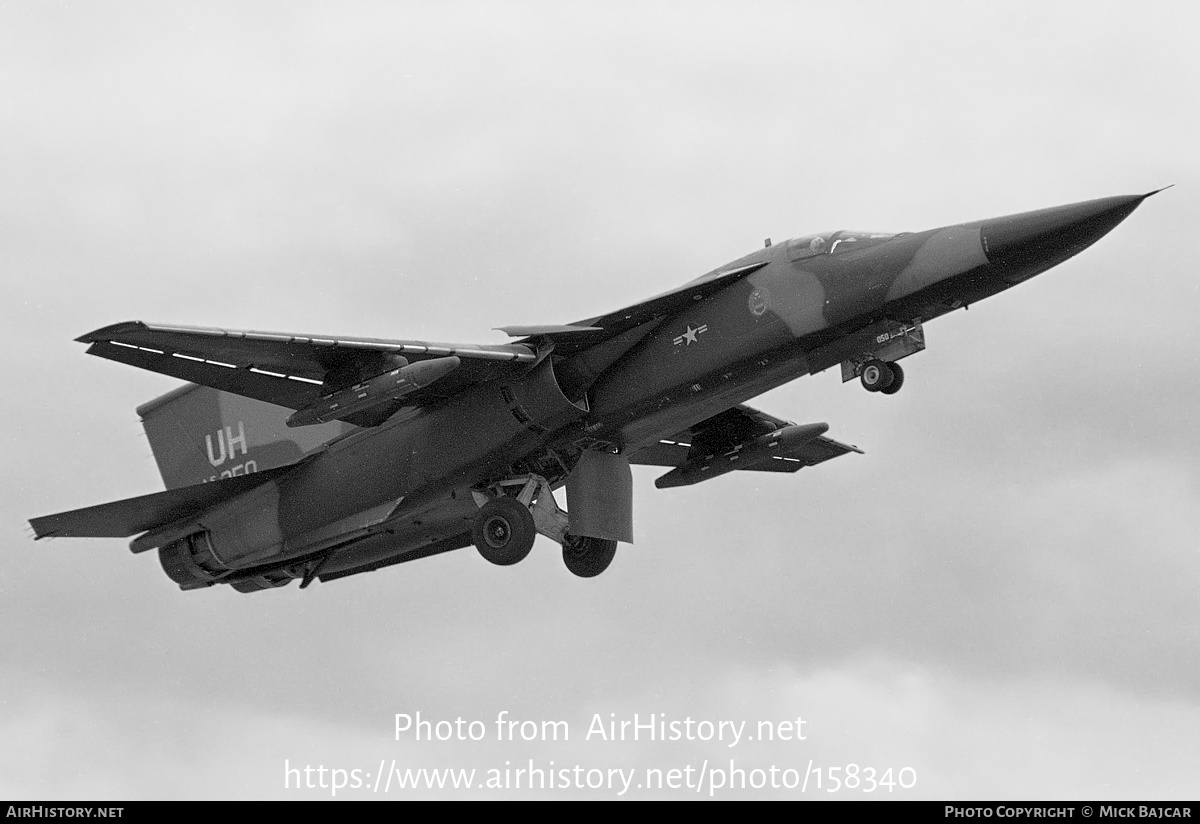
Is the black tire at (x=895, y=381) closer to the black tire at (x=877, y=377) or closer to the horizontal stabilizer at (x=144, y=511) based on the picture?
the black tire at (x=877, y=377)

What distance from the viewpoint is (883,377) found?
25.5 metres

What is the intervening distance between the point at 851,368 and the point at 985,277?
249cm

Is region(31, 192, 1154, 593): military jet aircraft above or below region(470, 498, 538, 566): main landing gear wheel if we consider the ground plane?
above

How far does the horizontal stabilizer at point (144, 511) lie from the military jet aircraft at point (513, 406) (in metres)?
0.04

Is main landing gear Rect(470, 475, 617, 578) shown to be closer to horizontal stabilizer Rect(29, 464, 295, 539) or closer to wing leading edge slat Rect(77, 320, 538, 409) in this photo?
wing leading edge slat Rect(77, 320, 538, 409)

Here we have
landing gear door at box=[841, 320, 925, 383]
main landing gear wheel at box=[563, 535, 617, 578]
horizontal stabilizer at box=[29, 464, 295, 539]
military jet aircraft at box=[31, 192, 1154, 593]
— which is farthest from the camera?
main landing gear wheel at box=[563, 535, 617, 578]

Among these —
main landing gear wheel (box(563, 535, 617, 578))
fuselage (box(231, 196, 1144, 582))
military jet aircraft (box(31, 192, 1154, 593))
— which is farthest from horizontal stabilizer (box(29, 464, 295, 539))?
main landing gear wheel (box(563, 535, 617, 578))

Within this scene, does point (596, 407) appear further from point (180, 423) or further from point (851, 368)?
point (180, 423)

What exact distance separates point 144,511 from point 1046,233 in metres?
16.1

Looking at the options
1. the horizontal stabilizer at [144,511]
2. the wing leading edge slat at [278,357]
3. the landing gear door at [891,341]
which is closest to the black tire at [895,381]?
the landing gear door at [891,341]

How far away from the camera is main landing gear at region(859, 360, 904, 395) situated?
2550 centimetres

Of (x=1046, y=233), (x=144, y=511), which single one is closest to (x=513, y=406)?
(x=144, y=511)

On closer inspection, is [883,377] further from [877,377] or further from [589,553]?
[589,553]

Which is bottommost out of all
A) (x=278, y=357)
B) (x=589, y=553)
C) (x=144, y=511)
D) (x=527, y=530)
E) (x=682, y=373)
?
(x=589, y=553)
